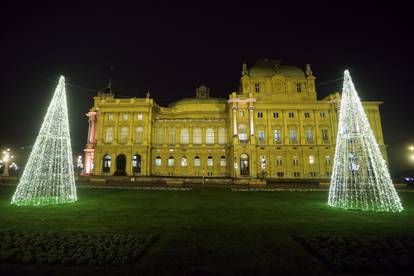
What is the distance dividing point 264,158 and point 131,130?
28782mm

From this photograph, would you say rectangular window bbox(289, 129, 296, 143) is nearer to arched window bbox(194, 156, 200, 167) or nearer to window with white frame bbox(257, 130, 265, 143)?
window with white frame bbox(257, 130, 265, 143)

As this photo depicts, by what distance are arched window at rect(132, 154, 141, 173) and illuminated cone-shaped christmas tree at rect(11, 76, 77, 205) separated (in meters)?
32.0

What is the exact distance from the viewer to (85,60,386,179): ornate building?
46.2 meters

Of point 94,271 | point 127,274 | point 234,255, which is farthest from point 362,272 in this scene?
point 94,271

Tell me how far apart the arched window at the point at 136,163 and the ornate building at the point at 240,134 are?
0.71 feet

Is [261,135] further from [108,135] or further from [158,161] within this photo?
[108,135]

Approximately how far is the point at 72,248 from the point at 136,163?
44.3m

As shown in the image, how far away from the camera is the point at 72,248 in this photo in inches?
261

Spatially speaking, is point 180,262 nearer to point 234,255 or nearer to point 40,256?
point 234,255

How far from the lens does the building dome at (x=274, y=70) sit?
2008 inches

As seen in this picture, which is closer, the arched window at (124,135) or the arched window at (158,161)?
the arched window at (124,135)

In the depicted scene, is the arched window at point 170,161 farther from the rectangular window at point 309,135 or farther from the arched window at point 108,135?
the rectangular window at point 309,135

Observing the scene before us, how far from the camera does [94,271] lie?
17.8ft

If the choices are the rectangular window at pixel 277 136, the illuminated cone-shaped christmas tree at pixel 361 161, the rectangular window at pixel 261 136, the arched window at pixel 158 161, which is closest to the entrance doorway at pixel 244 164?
the rectangular window at pixel 261 136
